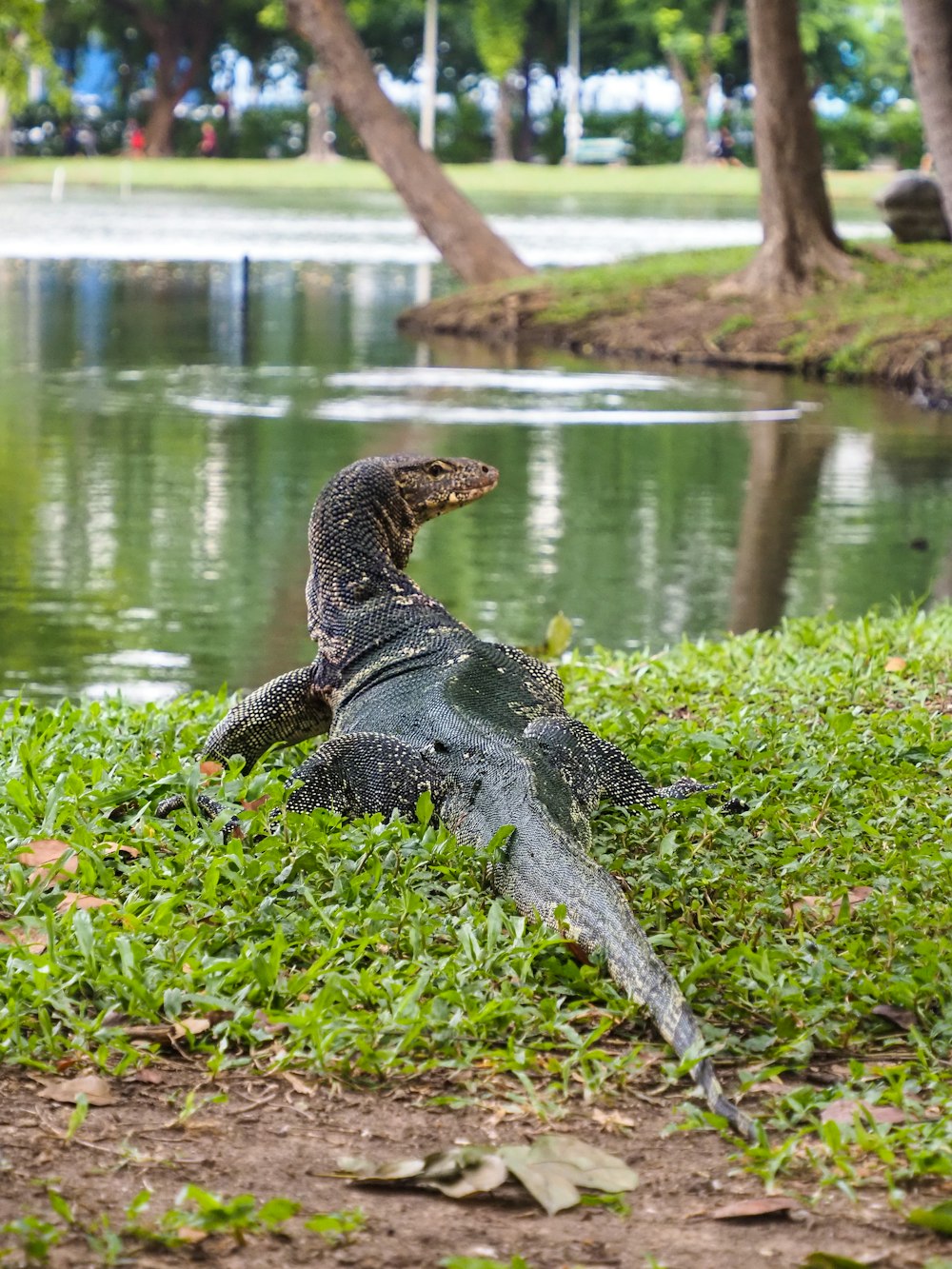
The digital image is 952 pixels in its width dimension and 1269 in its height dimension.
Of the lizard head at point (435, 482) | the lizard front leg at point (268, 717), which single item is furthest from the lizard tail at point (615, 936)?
the lizard head at point (435, 482)

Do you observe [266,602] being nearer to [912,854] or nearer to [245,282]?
[912,854]

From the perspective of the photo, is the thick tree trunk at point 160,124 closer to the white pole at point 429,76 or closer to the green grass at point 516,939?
the white pole at point 429,76

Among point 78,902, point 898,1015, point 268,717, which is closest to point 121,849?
point 78,902

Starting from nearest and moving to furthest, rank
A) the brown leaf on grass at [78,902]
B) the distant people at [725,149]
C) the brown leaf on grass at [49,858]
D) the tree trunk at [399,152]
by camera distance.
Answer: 1. the brown leaf on grass at [78,902]
2. the brown leaf on grass at [49,858]
3. the tree trunk at [399,152]
4. the distant people at [725,149]

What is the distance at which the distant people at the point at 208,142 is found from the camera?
70.8 meters

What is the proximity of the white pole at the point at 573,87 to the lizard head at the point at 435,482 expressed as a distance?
2569 inches

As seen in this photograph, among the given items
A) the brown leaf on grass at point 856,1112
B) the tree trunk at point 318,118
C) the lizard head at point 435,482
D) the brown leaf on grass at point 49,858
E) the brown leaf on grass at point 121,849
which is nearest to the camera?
the brown leaf on grass at point 856,1112

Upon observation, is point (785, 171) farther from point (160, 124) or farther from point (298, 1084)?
point (160, 124)

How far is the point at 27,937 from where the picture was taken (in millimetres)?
4086

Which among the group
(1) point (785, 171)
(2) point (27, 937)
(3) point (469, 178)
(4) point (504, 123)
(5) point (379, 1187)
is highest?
(4) point (504, 123)

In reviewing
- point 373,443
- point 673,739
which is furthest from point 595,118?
point 673,739

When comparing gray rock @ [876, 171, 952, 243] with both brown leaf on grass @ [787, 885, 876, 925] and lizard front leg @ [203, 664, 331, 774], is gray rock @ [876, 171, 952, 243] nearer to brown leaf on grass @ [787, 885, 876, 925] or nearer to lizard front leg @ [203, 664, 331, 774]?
lizard front leg @ [203, 664, 331, 774]

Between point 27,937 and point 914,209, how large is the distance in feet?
75.7

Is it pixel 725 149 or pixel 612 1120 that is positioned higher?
pixel 725 149
